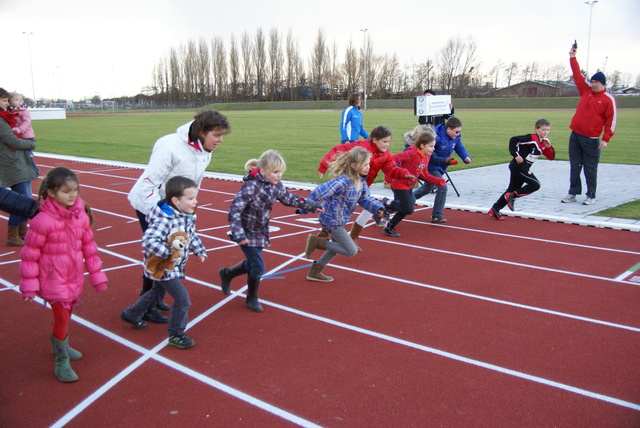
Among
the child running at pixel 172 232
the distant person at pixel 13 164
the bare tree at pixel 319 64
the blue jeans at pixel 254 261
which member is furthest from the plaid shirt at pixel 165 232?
the bare tree at pixel 319 64

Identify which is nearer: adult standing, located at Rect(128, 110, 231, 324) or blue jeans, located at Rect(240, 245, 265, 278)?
adult standing, located at Rect(128, 110, 231, 324)

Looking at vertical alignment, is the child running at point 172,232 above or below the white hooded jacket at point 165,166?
below

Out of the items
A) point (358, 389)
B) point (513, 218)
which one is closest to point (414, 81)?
point (513, 218)

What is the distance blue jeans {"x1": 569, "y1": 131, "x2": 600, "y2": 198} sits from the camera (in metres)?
9.38

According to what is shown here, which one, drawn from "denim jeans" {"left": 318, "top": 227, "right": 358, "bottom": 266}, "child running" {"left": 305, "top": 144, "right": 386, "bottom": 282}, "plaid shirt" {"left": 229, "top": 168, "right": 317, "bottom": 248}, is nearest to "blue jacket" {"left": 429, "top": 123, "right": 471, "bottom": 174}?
"child running" {"left": 305, "top": 144, "right": 386, "bottom": 282}

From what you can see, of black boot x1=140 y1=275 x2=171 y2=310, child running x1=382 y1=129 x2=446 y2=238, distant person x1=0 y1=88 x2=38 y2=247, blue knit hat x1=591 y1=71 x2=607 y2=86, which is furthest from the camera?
blue knit hat x1=591 y1=71 x2=607 y2=86

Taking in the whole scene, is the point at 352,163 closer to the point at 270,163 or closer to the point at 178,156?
the point at 270,163

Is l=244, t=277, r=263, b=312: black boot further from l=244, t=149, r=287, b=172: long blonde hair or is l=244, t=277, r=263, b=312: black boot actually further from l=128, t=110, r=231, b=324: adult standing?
l=244, t=149, r=287, b=172: long blonde hair

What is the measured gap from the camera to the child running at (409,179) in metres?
7.44

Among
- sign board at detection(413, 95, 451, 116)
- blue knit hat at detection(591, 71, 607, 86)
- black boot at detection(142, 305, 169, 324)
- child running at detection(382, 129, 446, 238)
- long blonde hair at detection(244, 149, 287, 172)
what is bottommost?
black boot at detection(142, 305, 169, 324)

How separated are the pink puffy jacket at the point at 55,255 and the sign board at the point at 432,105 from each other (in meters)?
9.42

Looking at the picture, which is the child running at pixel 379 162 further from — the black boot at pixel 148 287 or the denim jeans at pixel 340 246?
the black boot at pixel 148 287

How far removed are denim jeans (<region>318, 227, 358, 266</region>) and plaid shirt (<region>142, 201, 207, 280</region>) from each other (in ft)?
6.15

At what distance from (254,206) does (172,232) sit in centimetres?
96
